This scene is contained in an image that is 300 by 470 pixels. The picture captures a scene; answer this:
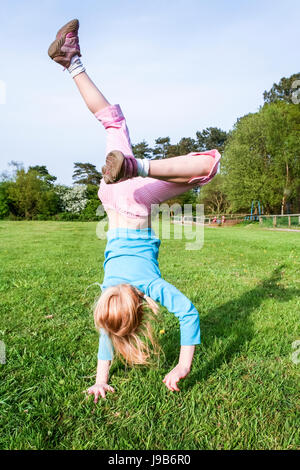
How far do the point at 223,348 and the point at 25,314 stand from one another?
7.73ft

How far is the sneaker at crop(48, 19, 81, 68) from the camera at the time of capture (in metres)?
2.30

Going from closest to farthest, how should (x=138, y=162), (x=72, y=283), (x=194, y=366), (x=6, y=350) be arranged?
(x=138, y=162)
(x=194, y=366)
(x=6, y=350)
(x=72, y=283)

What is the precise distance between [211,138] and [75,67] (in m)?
61.0

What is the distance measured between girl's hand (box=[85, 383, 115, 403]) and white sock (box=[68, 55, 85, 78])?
7.69ft

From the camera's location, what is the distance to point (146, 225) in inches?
96.8

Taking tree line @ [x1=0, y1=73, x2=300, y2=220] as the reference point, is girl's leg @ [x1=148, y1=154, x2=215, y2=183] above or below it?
below

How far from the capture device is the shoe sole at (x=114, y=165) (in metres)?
1.35

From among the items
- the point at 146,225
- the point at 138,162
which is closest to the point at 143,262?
the point at 146,225

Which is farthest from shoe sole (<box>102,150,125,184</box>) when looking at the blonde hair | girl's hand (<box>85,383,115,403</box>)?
girl's hand (<box>85,383,115,403</box>)

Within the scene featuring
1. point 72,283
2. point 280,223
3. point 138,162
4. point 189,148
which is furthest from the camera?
point 189,148

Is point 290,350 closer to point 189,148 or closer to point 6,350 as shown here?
point 6,350

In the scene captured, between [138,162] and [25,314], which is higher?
[138,162]

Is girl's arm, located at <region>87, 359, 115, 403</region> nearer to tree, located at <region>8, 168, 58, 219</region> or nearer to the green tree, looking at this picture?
tree, located at <region>8, 168, 58, 219</region>

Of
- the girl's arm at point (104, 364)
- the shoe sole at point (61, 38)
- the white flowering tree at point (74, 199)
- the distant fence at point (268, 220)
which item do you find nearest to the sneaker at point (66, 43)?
the shoe sole at point (61, 38)
